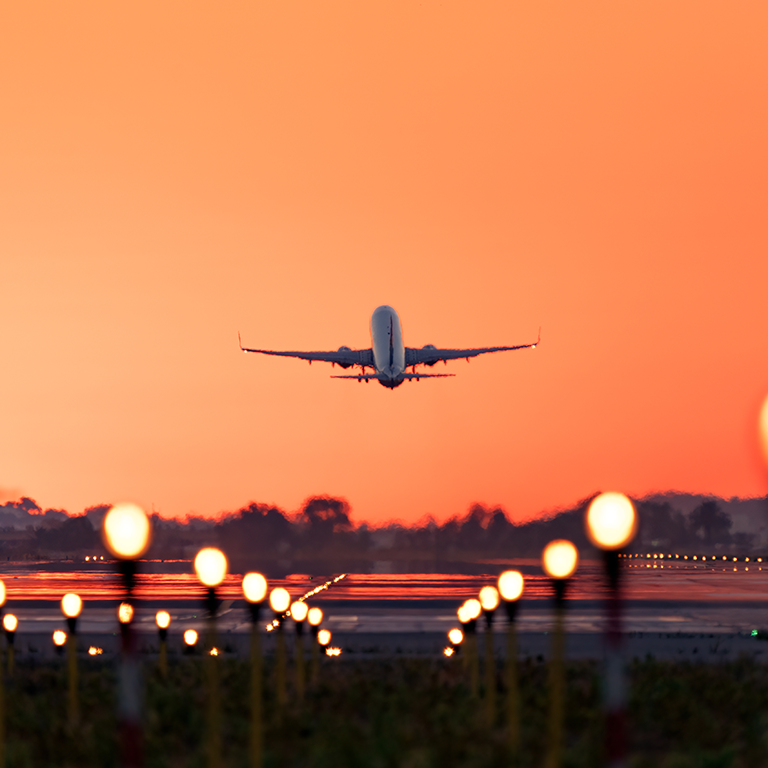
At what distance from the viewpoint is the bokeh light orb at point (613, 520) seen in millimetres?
12305

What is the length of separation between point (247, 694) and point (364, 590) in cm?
4464

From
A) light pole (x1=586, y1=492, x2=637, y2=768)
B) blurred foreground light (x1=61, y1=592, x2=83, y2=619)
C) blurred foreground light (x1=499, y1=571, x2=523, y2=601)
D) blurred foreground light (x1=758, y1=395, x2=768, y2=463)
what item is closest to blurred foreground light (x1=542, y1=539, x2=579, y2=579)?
light pole (x1=586, y1=492, x2=637, y2=768)

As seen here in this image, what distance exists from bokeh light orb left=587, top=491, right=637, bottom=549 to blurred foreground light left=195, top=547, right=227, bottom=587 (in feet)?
19.7

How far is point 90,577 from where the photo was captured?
91250 millimetres

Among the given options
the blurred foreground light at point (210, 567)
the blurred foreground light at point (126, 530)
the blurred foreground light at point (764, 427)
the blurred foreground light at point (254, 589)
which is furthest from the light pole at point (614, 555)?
the blurred foreground light at point (254, 589)

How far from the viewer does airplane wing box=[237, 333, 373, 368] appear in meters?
80.8

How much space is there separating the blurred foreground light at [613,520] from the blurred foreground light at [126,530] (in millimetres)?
5056

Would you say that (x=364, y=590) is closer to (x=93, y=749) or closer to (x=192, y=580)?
(x=192, y=580)

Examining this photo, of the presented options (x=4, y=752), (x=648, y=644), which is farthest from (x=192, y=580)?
(x=4, y=752)

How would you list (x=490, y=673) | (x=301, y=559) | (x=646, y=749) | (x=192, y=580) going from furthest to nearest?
1. (x=301, y=559)
2. (x=192, y=580)
3. (x=490, y=673)
4. (x=646, y=749)

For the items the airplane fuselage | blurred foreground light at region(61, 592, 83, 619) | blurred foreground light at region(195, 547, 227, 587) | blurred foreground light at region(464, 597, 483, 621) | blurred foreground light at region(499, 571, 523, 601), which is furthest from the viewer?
Result: the airplane fuselage

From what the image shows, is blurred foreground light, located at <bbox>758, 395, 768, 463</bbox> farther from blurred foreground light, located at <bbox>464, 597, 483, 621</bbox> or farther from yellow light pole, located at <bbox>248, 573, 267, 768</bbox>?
blurred foreground light, located at <bbox>464, 597, 483, 621</bbox>

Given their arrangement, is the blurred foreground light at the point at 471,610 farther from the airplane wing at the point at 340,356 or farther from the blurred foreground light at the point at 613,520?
the airplane wing at the point at 340,356

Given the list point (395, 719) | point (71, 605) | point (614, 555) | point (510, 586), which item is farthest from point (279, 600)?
point (614, 555)
